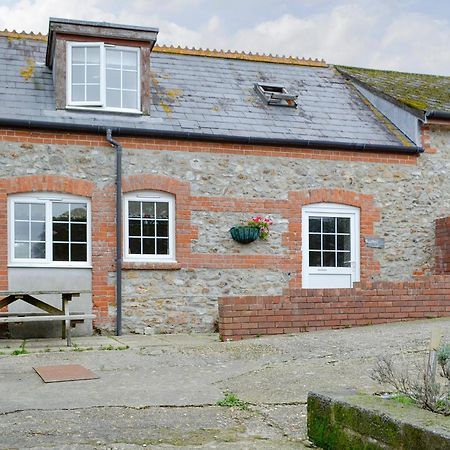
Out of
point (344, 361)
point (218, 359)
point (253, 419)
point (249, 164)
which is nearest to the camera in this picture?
point (253, 419)

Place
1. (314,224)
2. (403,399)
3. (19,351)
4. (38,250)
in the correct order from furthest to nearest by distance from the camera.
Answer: (314,224), (38,250), (19,351), (403,399)

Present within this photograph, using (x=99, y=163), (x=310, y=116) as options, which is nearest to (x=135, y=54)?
(x=99, y=163)

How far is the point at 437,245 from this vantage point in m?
14.7

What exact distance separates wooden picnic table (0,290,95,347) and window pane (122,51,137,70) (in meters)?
4.76

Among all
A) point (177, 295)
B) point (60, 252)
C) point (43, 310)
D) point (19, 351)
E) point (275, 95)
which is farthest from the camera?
point (275, 95)

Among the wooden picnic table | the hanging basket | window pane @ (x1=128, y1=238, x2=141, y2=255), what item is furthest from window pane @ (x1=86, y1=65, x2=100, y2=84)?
the wooden picnic table

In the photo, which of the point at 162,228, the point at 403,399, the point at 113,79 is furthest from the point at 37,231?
the point at 403,399

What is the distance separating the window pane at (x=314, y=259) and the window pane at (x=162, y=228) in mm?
2937

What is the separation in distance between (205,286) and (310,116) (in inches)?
174

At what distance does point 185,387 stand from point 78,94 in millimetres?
7758

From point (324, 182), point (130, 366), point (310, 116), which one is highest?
point (310, 116)

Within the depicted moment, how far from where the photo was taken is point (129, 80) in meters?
13.8

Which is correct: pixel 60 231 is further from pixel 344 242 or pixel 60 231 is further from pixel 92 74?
pixel 344 242

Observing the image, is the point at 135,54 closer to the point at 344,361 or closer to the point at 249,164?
the point at 249,164
